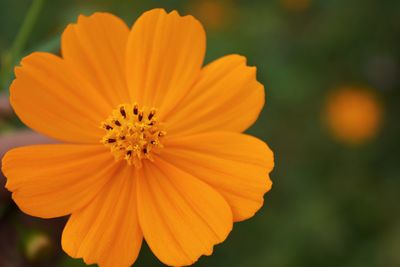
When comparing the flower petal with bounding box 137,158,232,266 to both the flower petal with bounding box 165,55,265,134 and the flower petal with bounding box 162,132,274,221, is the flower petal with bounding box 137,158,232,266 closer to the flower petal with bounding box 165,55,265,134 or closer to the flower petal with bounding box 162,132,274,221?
the flower petal with bounding box 162,132,274,221

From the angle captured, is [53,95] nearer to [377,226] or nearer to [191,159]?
[191,159]

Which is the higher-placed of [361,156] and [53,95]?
[53,95]

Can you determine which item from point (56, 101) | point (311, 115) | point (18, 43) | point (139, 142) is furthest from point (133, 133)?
point (311, 115)

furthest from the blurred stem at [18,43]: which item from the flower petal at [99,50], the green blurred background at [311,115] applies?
the green blurred background at [311,115]

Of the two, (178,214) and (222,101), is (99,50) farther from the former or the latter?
(178,214)

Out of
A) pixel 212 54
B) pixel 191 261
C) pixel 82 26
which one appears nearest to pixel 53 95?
pixel 82 26

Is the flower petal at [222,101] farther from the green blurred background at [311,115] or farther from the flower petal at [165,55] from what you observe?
the green blurred background at [311,115]
